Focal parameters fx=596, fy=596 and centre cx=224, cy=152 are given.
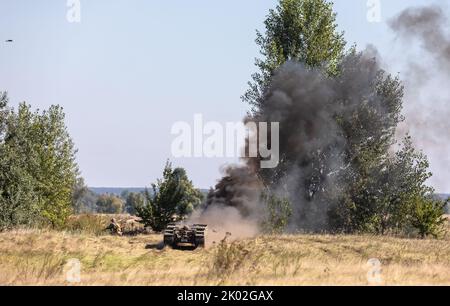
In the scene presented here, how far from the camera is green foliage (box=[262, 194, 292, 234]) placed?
32.6 meters

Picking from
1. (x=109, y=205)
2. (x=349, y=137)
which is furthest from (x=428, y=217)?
(x=109, y=205)

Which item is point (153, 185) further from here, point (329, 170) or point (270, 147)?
point (329, 170)

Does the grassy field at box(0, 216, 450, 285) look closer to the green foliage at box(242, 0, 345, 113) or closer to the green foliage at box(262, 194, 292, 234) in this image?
the green foliage at box(262, 194, 292, 234)

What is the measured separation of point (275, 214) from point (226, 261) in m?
16.6

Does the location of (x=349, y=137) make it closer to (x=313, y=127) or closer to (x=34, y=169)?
(x=313, y=127)

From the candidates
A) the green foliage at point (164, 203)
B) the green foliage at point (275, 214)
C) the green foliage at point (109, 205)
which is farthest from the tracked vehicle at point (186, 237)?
the green foliage at point (109, 205)

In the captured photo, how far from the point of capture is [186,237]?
2730cm

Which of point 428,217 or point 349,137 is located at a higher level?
point 349,137

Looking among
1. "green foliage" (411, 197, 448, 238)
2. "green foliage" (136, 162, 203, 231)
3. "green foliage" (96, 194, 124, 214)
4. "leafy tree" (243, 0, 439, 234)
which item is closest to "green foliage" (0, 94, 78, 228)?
"green foliage" (136, 162, 203, 231)

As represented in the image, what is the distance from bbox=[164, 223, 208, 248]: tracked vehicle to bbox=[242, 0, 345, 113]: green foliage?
1460 centimetres

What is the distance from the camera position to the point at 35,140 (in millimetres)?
44906

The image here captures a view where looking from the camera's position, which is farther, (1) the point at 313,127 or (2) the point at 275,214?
(1) the point at 313,127

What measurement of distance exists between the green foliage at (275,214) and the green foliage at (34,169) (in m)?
14.7
